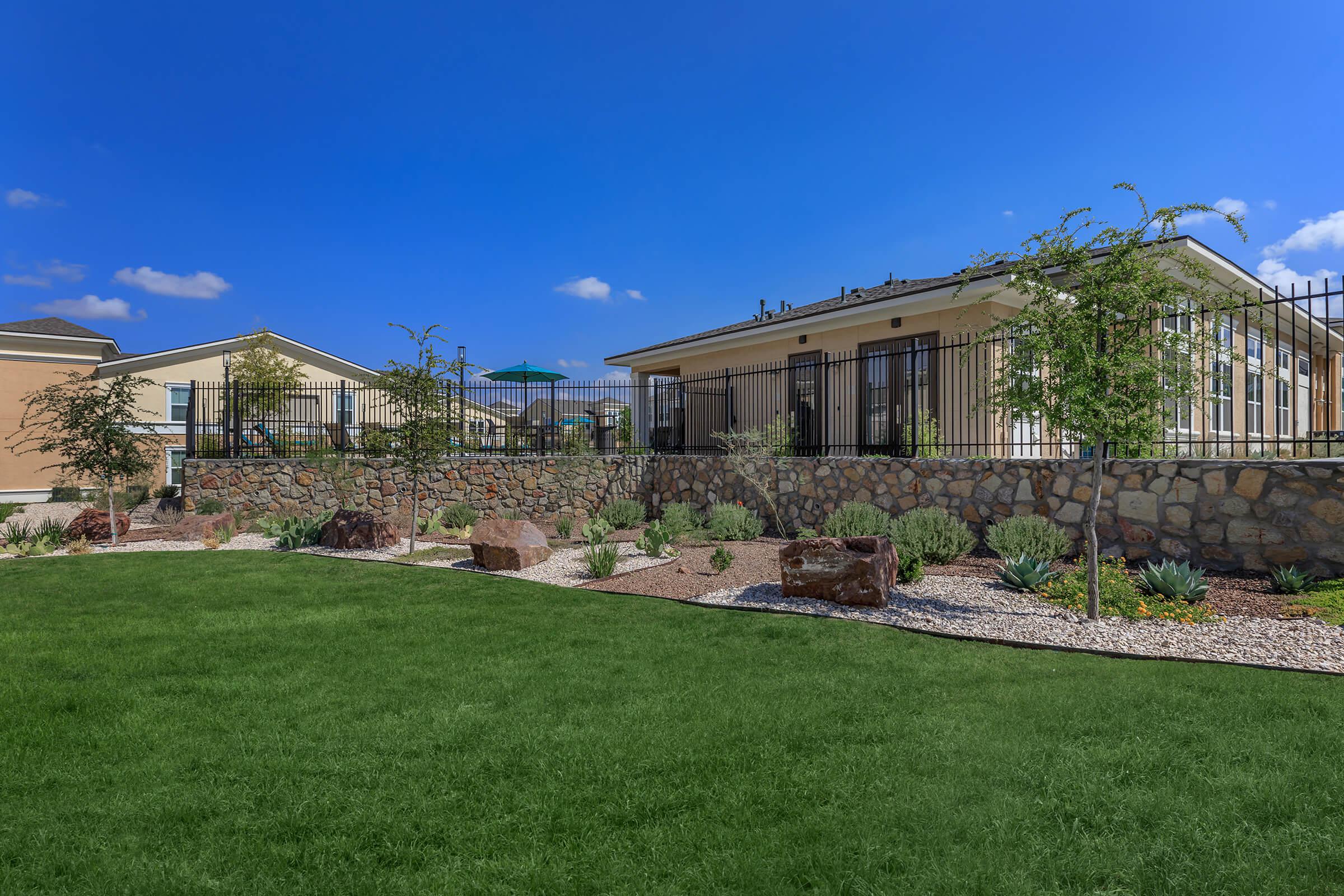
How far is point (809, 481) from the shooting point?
12.4m

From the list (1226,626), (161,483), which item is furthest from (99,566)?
(161,483)

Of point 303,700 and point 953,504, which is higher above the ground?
point 953,504

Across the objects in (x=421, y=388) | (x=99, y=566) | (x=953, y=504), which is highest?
(x=421, y=388)

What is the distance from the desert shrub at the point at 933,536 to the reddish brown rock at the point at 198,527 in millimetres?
11458

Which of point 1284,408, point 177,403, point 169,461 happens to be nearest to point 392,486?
point 169,461

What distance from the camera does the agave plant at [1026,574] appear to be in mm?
7319

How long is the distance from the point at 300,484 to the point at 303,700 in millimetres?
12688

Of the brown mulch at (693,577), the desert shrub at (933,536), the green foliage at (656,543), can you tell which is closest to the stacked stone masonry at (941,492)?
the desert shrub at (933,536)

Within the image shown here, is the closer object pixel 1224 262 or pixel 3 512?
pixel 1224 262

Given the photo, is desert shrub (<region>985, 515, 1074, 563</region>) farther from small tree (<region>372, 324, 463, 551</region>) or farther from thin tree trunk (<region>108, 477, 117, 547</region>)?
thin tree trunk (<region>108, 477, 117, 547</region>)

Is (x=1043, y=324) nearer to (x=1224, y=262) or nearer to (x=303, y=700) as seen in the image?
(x=303, y=700)

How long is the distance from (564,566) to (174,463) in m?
18.9

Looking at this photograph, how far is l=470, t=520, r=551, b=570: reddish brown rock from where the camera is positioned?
9.76m

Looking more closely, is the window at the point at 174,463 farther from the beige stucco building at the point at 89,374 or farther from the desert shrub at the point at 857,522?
the desert shrub at the point at 857,522
